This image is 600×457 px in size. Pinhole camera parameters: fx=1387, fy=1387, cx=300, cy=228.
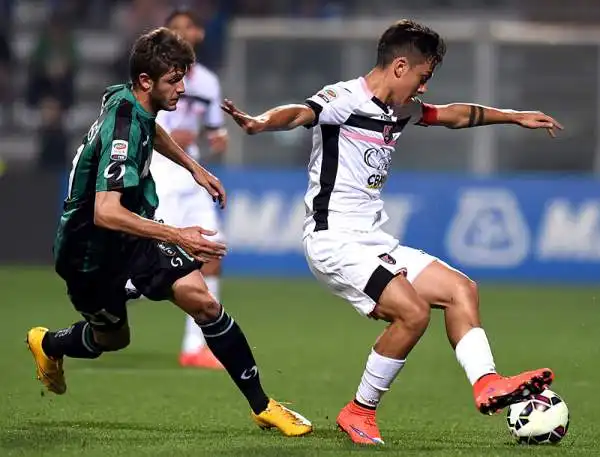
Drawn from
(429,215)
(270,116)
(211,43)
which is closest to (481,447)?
(270,116)

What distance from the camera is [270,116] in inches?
251

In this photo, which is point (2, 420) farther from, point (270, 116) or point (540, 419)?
point (540, 419)

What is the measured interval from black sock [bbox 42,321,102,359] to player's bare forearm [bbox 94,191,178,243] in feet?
4.09

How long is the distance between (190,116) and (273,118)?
396 cm

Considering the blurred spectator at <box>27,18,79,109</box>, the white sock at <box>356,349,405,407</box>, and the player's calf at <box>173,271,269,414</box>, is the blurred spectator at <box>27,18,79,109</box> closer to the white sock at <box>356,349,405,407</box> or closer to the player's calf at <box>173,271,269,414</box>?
the player's calf at <box>173,271,269,414</box>

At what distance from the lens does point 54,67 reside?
19.2m

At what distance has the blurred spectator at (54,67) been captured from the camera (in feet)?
62.5

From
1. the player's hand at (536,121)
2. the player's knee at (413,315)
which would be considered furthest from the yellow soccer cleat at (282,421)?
the player's hand at (536,121)

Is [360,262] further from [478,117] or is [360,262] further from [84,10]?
[84,10]

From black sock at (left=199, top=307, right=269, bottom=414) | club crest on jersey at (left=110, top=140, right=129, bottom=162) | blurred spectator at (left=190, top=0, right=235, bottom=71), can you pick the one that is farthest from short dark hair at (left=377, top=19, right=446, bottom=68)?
blurred spectator at (left=190, top=0, right=235, bottom=71)

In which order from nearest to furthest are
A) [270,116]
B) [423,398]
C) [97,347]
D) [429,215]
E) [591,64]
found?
[270,116], [97,347], [423,398], [429,215], [591,64]

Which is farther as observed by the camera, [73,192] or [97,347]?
[97,347]

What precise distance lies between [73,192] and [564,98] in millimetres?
11840

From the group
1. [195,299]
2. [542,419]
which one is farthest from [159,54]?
[542,419]
